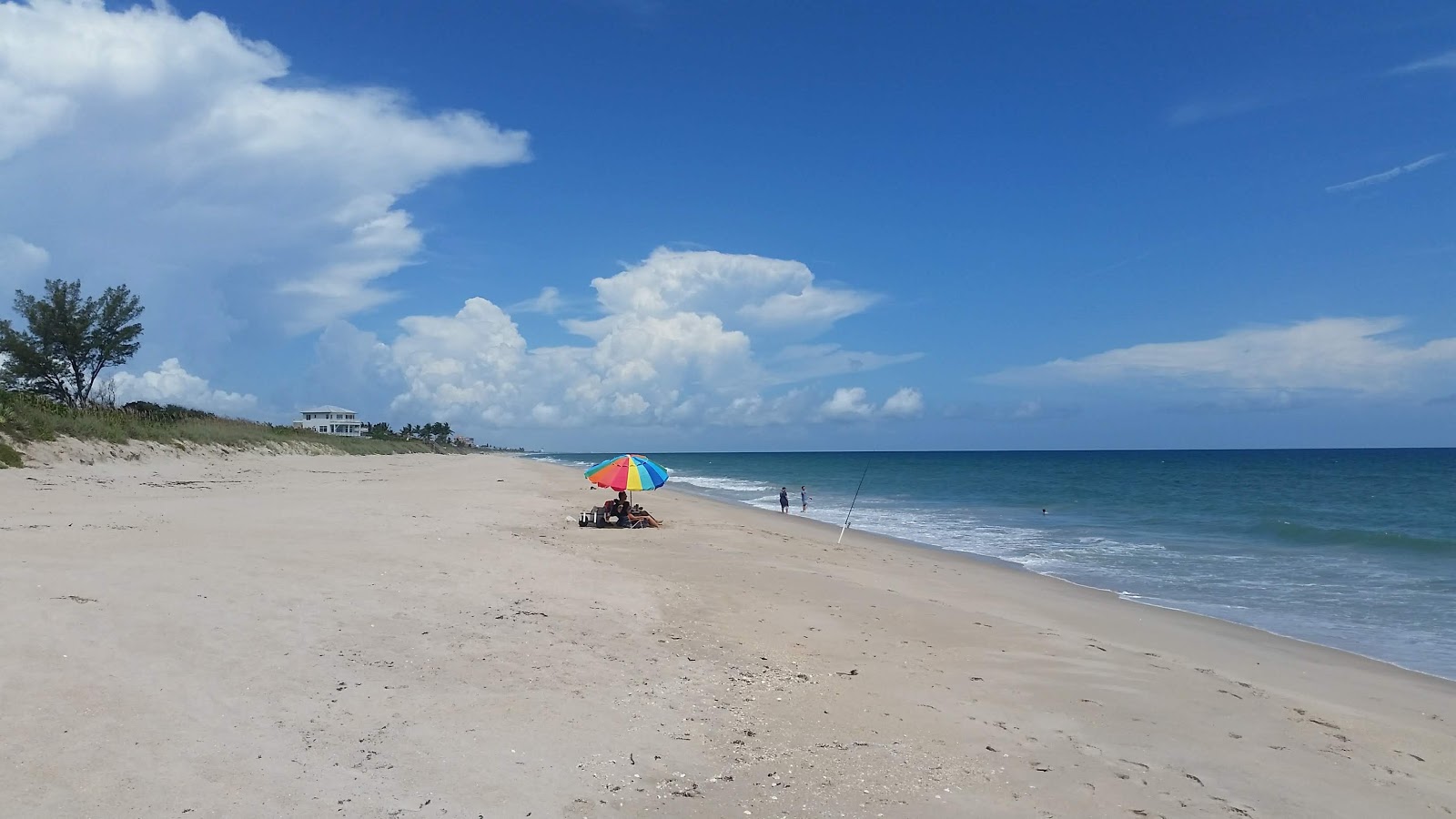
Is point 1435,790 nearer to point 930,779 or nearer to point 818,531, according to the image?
point 930,779

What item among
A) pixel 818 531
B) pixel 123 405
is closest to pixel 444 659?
pixel 818 531

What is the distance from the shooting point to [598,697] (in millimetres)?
6836

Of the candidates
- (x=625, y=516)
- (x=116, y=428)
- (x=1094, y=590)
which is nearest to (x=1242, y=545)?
(x=1094, y=590)

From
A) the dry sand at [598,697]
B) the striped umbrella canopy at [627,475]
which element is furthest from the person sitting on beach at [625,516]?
the dry sand at [598,697]

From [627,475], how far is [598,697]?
13.0 metres

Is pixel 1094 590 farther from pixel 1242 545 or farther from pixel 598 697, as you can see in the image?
pixel 598 697

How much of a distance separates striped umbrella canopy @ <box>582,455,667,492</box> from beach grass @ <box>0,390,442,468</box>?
12.9 m

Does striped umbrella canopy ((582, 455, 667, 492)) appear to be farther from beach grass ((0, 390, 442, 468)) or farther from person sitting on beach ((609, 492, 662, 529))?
beach grass ((0, 390, 442, 468))

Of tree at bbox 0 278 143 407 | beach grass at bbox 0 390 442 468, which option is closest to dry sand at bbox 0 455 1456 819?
beach grass at bbox 0 390 442 468

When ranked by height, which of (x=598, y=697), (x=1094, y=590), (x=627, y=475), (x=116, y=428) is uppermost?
(x=116, y=428)

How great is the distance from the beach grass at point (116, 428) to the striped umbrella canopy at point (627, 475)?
507 inches

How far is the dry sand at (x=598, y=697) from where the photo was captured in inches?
201

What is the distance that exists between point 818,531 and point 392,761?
22514mm

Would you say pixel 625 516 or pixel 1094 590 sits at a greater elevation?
pixel 625 516
